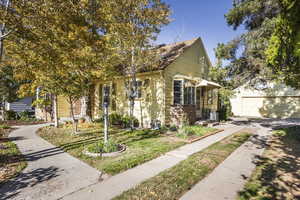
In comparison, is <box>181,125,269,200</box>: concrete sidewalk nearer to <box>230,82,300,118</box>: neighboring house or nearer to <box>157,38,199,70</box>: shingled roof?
<box>157,38,199,70</box>: shingled roof

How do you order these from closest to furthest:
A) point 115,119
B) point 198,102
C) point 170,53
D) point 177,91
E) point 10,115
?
point 177,91 → point 115,119 → point 170,53 → point 198,102 → point 10,115

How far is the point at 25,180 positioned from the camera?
368cm

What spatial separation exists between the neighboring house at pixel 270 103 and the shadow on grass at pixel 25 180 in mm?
16767

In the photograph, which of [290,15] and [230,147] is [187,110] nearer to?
[230,147]

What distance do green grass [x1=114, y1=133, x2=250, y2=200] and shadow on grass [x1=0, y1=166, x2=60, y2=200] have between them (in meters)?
2.11

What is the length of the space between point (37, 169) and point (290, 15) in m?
7.45

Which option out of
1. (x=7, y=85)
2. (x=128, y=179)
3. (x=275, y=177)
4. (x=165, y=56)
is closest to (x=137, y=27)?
(x=165, y=56)

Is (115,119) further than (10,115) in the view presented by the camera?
No

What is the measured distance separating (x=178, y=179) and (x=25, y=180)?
11.8 ft

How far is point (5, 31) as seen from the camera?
16.2ft

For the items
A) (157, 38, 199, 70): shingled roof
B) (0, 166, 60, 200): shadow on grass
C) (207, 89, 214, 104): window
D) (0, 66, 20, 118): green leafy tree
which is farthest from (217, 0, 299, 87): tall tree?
(0, 66, 20, 118): green leafy tree

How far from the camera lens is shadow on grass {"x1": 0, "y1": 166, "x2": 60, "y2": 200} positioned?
10.5ft

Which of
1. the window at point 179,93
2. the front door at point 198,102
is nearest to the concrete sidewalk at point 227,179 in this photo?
the window at point 179,93

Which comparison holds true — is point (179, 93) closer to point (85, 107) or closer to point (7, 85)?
point (85, 107)
